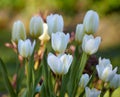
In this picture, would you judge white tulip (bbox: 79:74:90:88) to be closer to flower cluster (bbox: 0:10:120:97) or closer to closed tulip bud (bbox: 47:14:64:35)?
flower cluster (bbox: 0:10:120:97)

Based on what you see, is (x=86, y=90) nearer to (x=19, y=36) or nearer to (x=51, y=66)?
(x=51, y=66)

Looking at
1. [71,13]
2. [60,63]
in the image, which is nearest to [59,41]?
[60,63]

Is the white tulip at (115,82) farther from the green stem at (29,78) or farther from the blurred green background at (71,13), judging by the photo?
the blurred green background at (71,13)

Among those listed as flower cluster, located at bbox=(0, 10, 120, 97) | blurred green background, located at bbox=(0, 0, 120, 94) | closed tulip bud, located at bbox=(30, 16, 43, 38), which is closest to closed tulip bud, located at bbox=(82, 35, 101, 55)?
flower cluster, located at bbox=(0, 10, 120, 97)

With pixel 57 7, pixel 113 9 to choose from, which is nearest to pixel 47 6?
pixel 57 7

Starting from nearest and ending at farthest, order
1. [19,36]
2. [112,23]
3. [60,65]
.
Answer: [60,65] → [19,36] → [112,23]

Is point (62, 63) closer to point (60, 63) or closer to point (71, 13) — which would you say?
point (60, 63)

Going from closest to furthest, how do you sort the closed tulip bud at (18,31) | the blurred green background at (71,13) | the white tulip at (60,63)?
the white tulip at (60,63)
the closed tulip bud at (18,31)
the blurred green background at (71,13)

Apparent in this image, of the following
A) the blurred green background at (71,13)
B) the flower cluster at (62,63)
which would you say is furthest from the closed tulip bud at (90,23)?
the blurred green background at (71,13)
